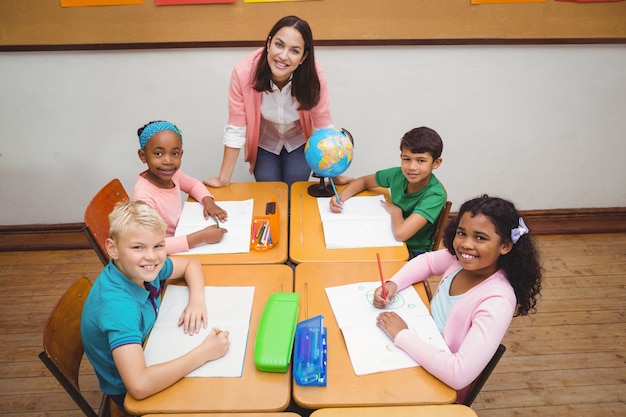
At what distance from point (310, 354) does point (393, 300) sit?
0.40m

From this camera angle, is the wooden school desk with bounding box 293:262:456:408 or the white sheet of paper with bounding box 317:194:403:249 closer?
the wooden school desk with bounding box 293:262:456:408

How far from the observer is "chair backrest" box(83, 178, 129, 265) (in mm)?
1795

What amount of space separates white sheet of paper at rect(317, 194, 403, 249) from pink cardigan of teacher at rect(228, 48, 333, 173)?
17.0 inches

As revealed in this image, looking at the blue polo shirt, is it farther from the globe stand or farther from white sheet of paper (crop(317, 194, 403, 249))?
the globe stand

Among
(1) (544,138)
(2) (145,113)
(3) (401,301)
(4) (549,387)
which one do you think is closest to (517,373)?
(4) (549,387)

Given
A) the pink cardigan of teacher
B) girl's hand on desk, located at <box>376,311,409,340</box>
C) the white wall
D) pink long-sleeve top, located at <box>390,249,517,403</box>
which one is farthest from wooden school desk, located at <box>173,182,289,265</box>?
the white wall

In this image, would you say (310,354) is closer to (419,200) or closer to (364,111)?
(419,200)

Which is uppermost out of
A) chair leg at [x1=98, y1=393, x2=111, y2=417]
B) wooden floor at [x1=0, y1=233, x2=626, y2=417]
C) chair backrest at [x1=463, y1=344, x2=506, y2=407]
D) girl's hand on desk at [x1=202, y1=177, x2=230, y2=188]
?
girl's hand on desk at [x1=202, y1=177, x2=230, y2=188]

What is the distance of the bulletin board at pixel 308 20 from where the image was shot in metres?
2.58

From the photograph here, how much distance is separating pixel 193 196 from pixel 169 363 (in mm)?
1042

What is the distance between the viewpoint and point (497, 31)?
2766 millimetres

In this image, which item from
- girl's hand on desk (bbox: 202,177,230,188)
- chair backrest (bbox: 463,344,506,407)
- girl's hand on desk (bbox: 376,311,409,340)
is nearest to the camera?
chair backrest (bbox: 463,344,506,407)

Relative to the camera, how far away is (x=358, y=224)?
1.92 metres

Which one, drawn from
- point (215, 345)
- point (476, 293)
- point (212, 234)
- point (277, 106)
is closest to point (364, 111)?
point (277, 106)
